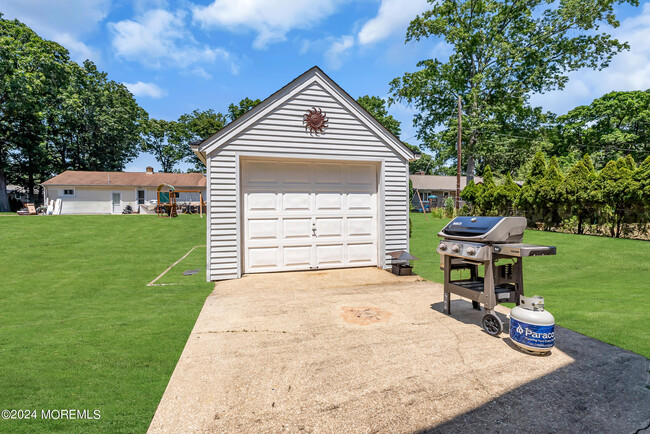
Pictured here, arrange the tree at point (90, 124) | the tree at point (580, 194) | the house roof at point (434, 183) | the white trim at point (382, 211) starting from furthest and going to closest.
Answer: the house roof at point (434, 183), the tree at point (90, 124), the tree at point (580, 194), the white trim at point (382, 211)

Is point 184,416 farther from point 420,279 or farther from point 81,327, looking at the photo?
point 420,279

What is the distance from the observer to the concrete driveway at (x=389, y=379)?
215 cm

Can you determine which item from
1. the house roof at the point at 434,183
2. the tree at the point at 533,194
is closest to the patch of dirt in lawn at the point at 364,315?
the tree at the point at 533,194

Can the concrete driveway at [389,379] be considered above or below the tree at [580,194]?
below

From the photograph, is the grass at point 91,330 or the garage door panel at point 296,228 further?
the garage door panel at point 296,228

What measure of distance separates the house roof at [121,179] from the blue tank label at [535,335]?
29.3 m

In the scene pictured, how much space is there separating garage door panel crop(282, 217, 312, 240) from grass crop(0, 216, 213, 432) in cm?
220

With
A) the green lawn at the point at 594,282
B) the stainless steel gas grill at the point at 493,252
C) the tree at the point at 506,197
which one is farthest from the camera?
the tree at the point at 506,197

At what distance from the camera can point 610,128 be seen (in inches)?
1275

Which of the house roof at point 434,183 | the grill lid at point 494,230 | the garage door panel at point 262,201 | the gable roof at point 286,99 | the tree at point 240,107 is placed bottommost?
the grill lid at point 494,230

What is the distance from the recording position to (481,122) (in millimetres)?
21297

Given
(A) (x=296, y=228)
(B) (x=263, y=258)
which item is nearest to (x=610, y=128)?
(A) (x=296, y=228)

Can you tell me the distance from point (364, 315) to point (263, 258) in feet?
11.4

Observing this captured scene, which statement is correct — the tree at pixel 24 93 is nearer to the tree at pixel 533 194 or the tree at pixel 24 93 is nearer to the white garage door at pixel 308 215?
the white garage door at pixel 308 215
